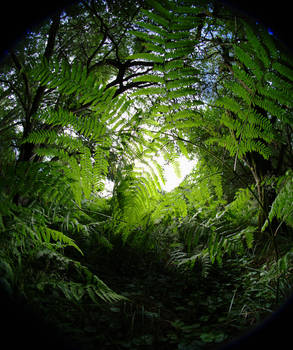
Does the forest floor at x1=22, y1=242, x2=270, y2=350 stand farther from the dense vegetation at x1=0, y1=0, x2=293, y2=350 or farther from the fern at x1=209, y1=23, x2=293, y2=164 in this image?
the fern at x1=209, y1=23, x2=293, y2=164

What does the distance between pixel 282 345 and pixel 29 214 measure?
3.48ft

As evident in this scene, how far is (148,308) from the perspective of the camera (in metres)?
1.27

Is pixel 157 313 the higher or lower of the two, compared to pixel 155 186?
lower

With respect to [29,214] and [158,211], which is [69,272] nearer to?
[29,214]

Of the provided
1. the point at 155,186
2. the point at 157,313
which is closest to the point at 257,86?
the point at 155,186

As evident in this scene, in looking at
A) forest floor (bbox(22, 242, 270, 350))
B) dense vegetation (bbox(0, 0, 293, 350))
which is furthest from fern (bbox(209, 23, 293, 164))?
forest floor (bbox(22, 242, 270, 350))

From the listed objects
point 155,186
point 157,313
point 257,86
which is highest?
point 257,86

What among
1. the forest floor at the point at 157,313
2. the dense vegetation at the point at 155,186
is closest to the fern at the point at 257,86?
the dense vegetation at the point at 155,186

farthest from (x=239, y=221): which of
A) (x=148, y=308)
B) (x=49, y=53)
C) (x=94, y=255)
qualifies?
(x=49, y=53)

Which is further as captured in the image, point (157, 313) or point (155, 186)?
point (157, 313)

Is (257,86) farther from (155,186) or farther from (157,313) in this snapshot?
(157,313)

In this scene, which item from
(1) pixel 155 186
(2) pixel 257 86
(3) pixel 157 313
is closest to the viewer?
(2) pixel 257 86

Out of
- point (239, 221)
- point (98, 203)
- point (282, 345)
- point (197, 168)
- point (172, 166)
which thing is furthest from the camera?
point (98, 203)

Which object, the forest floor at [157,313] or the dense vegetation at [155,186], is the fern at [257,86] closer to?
the dense vegetation at [155,186]
